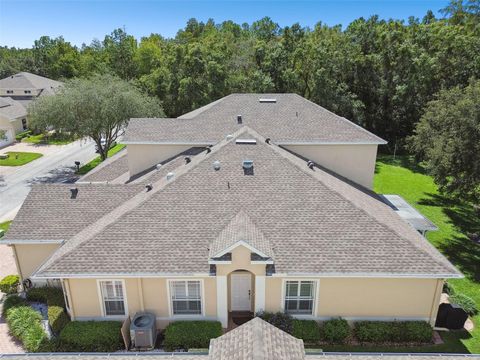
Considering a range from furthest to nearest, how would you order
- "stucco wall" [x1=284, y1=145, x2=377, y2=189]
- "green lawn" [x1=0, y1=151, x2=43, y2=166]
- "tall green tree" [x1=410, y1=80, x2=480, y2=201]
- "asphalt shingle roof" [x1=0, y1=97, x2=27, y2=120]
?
1. "asphalt shingle roof" [x1=0, y1=97, x2=27, y2=120]
2. "green lawn" [x1=0, y1=151, x2=43, y2=166]
3. "stucco wall" [x1=284, y1=145, x2=377, y2=189]
4. "tall green tree" [x1=410, y1=80, x2=480, y2=201]

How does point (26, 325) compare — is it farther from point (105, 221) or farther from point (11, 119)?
point (11, 119)

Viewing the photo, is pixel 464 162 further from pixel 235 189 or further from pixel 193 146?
pixel 193 146

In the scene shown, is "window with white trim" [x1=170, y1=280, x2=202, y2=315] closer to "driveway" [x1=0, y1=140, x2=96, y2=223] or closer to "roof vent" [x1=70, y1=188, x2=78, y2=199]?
"roof vent" [x1=70, y1=188, x2=78, y2=199]

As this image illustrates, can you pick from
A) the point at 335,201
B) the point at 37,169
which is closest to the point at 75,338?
the point at 335,201

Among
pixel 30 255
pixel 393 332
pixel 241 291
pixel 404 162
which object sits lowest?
pixel 404 162

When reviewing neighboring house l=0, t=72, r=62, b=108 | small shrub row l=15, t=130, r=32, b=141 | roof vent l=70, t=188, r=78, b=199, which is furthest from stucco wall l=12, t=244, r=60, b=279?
neighboring house l=0, t=72, r=62, b=108

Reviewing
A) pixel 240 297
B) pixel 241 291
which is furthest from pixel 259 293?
pixel 240 297
